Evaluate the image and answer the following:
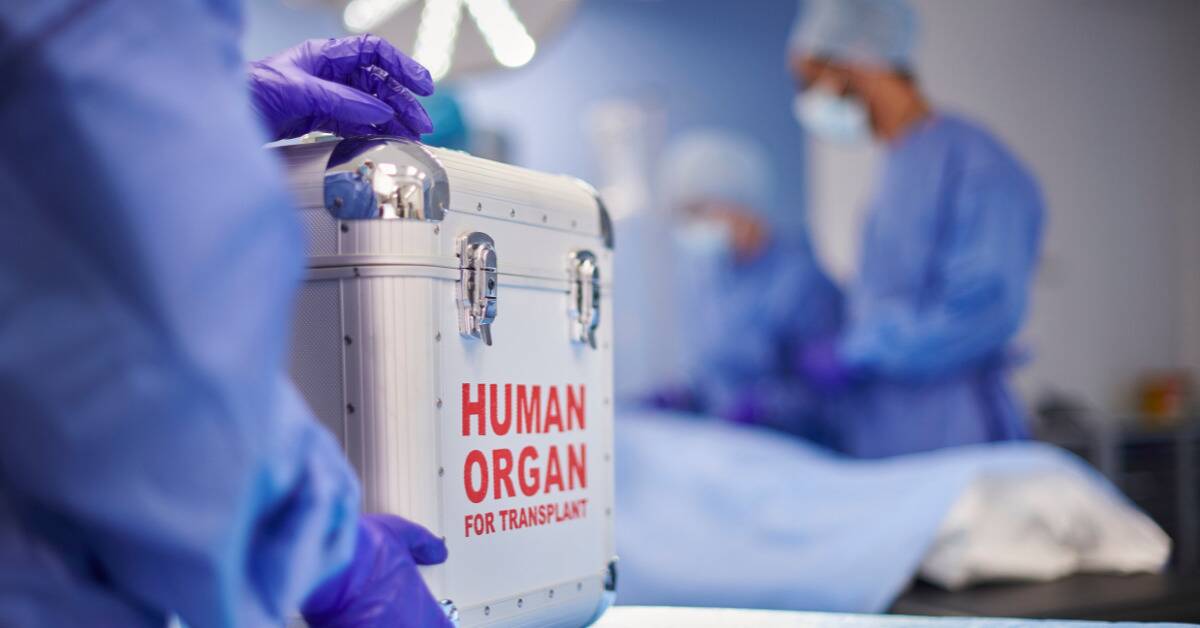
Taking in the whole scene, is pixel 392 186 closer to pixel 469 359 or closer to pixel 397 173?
pixel 397 173

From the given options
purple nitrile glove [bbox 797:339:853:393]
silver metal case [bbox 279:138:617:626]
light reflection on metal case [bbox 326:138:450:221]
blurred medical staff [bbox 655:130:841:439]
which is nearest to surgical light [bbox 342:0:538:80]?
silver metal case [bbox 279:138:617:626]

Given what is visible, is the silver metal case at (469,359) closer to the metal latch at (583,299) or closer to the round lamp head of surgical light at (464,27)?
the metal latch at (583,299)

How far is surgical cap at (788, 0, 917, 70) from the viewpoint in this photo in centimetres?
363

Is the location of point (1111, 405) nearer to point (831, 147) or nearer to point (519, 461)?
point (831, 147)

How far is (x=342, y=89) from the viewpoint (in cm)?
113

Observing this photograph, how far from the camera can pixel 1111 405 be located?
5703 mm

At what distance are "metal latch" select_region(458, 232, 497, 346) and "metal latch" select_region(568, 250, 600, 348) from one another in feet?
0.61

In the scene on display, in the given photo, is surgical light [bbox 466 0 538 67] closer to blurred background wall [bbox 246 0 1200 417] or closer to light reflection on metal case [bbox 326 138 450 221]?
light reflection on metal case [bbox 326 138 450 221]

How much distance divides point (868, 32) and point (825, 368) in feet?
3.61

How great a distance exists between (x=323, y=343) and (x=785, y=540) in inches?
65.8

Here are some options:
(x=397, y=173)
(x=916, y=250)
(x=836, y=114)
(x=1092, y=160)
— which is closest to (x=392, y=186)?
(x=397, y=173)

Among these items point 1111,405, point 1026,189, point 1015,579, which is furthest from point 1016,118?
point 1015,579

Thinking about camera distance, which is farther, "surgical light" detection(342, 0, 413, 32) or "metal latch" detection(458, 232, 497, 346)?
"surgical light" detection(342, 0, 413, 32)

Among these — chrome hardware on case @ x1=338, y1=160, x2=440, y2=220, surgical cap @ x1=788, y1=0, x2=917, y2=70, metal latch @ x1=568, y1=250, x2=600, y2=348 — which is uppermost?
surgical cap @ x1=788, y1=0, x2=917, y2=70
